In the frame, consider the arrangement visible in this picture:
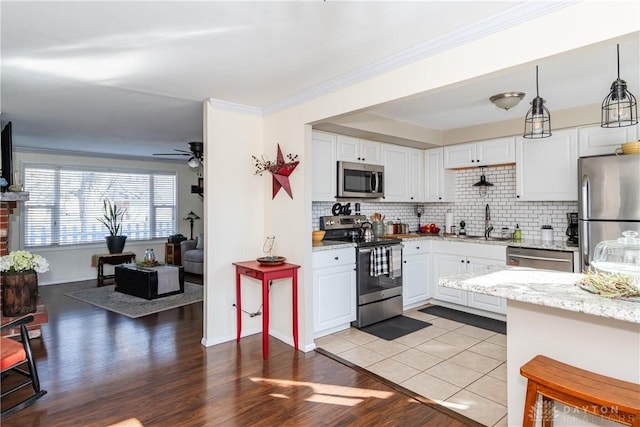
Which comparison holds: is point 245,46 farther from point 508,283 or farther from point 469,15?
point 508,283

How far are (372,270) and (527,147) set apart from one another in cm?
223

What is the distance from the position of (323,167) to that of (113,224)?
516cm

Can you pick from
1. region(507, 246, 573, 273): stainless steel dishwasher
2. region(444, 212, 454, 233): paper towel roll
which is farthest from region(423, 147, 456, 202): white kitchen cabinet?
region(507, 246, 573, 273): stainless steel dishwasher

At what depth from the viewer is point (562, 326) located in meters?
1.73

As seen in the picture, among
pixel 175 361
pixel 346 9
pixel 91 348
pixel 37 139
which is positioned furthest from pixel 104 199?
pixel 346 9

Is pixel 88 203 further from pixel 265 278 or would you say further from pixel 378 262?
pixel 378 262

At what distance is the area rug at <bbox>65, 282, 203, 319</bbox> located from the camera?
4734 millimetres

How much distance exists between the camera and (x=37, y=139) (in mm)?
5547

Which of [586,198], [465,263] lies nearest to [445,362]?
[465,263]

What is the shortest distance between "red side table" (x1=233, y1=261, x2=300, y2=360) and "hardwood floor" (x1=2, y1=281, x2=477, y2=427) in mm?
190

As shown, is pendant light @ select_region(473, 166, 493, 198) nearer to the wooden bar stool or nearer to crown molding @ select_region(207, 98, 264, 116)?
crown molding @ select_region(207, 98, 264, 116)

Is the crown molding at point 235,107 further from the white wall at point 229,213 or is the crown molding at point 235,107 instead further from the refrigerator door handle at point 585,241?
the refrigerator door handle at point 585,241

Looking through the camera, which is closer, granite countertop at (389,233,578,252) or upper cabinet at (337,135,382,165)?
granite countertop at (389,233,578,252)

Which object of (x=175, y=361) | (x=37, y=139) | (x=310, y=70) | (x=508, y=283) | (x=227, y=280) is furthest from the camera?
(x=37, y=139)
